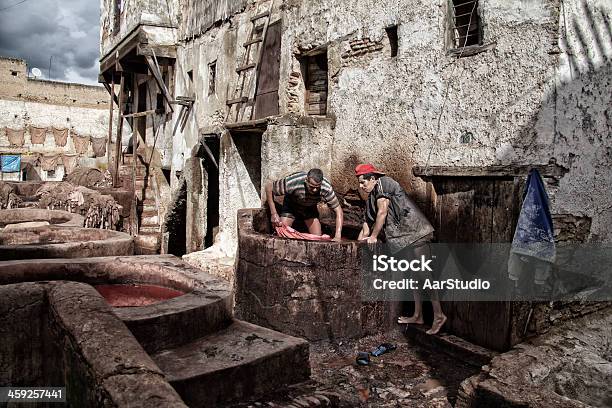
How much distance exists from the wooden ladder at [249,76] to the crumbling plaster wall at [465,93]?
1726mm

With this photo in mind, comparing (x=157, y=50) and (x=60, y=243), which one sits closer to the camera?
(x=60, y=243)

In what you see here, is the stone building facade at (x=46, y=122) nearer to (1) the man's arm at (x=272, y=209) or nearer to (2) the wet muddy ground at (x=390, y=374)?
(1) the man's arm at (x=272, y=209)

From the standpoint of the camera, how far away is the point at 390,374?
5.37 metres

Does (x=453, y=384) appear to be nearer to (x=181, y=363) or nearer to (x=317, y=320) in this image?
(x=317, y=320)

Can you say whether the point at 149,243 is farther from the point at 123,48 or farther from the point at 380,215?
the point at 380,215

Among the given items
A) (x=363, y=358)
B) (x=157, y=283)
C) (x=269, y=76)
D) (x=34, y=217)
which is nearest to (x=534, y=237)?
(x=363, y=358)

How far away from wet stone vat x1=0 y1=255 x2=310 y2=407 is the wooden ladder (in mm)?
7477

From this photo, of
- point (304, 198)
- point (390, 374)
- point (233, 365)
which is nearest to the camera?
point (233, 365)

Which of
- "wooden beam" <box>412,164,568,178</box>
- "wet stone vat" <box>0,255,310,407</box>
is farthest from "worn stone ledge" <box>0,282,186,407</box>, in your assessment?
"wooden beam" <box>412,164,568,178</box>

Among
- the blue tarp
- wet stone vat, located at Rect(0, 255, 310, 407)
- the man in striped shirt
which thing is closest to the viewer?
wet stone vat, located at Rect(0, 255, 310, 407)

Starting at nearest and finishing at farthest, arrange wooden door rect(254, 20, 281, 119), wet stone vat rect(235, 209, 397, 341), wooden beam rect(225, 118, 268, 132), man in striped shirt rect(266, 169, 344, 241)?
1. wet stone vat rect(235, 209, 397, 341)
2. man in striped shirt rect(266, 169, 344, 241)
3. wooden beam rect(225, 118, 268, 132)
4. wooden door rect(254, 20, 281, 119)

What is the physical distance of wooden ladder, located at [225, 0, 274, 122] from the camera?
35.5 feet

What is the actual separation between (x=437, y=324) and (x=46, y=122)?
3381 cm

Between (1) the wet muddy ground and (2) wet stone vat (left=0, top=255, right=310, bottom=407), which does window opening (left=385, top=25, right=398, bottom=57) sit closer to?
(1) the wet muddy ground
